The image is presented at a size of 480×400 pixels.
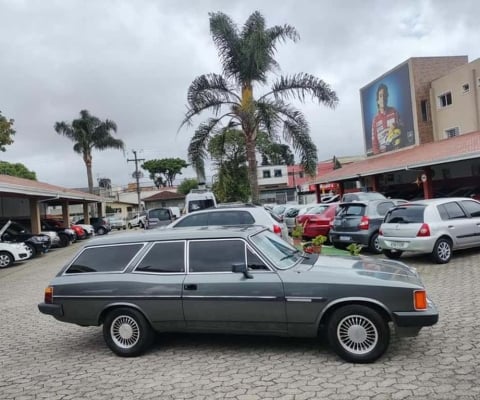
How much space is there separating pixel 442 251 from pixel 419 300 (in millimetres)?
6467

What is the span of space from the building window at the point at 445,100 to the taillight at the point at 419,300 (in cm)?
2971

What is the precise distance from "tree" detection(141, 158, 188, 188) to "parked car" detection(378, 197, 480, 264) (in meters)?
79.2

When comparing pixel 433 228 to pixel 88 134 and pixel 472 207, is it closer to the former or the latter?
pixel 472 207

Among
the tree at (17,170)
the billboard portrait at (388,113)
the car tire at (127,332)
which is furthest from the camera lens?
the tree at (17,170)

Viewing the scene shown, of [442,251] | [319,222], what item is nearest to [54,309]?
[442,251]

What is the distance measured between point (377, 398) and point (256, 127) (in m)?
15.3

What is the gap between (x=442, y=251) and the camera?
35.1 feet

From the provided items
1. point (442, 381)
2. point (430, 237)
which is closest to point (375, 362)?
point (442, 381)

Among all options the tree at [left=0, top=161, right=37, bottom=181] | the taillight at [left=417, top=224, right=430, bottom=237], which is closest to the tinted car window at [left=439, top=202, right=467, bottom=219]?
the taillight at [left=417, top=224, right=430, bottom=237]

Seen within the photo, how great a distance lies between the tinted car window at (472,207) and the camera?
11.4m

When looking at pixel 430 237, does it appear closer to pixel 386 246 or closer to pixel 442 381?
pixel 386 246

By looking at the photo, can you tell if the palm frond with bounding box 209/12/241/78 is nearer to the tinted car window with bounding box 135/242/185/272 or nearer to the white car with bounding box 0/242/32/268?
the white car with bounding box 0/242/32/268

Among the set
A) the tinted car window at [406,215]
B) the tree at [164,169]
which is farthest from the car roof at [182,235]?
the tree at [164,169]

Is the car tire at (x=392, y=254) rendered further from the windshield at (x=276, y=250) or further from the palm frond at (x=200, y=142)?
the palm frond at (x=200, y=142)
